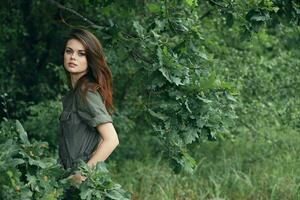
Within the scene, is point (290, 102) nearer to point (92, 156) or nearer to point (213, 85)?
point (213, 85)

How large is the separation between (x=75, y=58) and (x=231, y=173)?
14.1 ft

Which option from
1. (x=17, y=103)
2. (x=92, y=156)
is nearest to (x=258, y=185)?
(x=17, y=103)

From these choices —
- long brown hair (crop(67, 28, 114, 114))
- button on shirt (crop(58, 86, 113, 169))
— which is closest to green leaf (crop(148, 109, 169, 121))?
long brown hair (crop(67, 28, 114, 114))

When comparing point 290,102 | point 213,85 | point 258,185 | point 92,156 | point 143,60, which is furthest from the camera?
point 290,102

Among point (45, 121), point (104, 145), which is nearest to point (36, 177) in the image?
point (104, 145)

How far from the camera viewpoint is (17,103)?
27.7 ft

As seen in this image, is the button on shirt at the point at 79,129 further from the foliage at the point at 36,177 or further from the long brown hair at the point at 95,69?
the foliage at the point at 36,177

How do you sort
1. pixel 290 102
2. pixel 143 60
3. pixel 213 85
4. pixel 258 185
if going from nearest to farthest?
pixel 213 85
pixel 143 60
pixel 258 185
pixel 290 102

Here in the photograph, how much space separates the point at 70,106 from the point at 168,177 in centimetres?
373

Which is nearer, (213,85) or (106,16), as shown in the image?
(213,85)

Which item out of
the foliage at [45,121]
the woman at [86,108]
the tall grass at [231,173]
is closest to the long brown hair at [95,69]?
the woman at [86,108]

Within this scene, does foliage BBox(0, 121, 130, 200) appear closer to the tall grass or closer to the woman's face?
the woman's face

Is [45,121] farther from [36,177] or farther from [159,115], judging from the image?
[36,177]

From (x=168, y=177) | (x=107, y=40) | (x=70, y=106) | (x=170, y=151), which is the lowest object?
(x=168, y=177)
